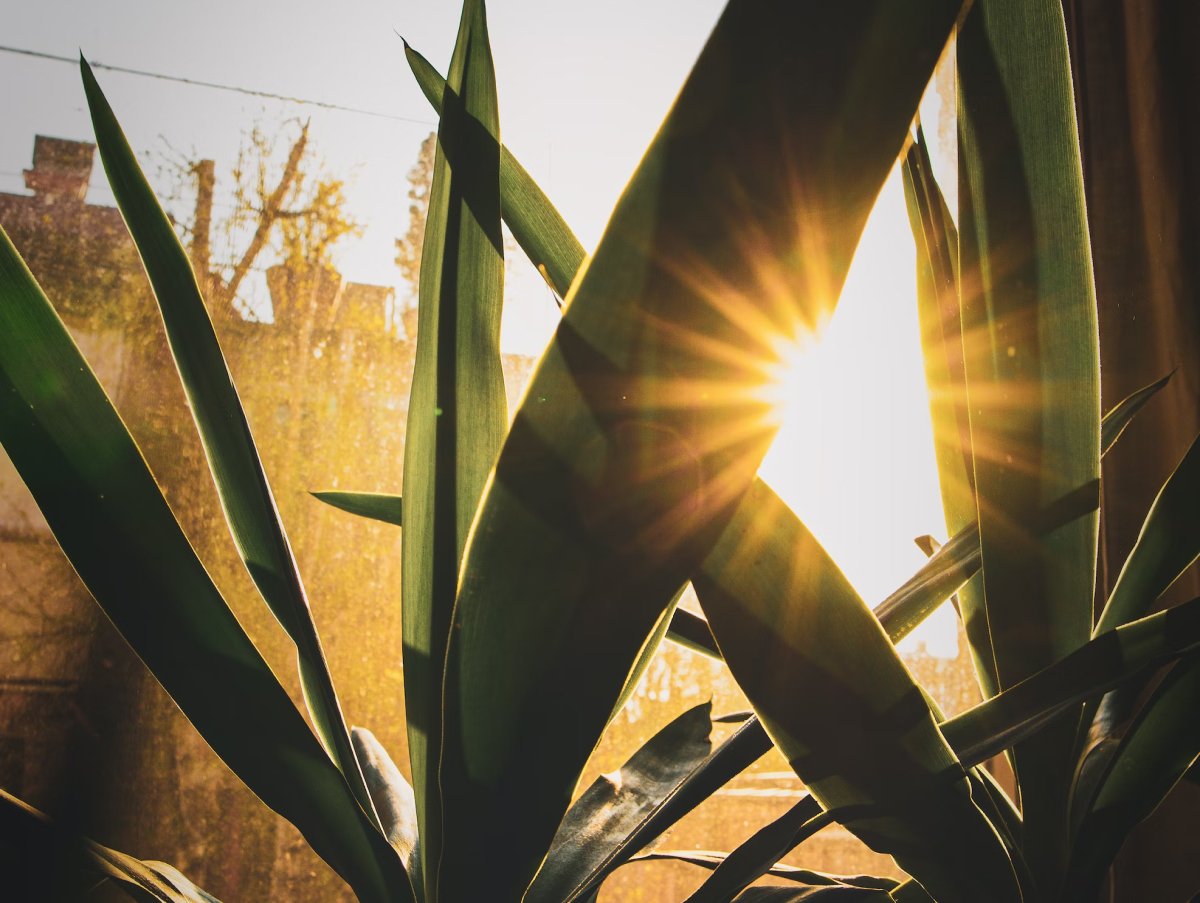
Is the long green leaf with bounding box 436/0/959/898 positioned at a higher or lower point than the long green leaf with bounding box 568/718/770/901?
higher

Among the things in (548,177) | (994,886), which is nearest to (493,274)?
(994,886)

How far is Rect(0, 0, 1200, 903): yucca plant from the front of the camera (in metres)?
0.15

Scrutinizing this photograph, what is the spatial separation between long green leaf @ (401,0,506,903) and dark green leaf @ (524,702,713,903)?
0.06m

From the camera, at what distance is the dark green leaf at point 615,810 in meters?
0.26

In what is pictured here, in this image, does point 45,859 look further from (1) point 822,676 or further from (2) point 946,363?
(2) point 946,363

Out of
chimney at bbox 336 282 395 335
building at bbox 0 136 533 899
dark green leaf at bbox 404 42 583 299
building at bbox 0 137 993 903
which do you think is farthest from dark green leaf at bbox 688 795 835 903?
chimney at bbox 336 282 395 335

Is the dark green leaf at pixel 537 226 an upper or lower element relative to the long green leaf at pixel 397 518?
upper

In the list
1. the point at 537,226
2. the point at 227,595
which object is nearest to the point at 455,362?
the point at 537,226

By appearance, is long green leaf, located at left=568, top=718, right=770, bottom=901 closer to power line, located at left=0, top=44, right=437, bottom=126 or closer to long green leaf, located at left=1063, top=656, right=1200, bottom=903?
long green leaf, located at left=1063, top=656, right=1200, bottom=903

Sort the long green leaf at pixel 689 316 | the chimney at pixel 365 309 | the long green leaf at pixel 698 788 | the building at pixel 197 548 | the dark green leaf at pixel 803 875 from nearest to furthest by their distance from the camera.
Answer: the long green leaf at pixel 689 316, the long green leaf at pixel 698 788, the dark green leaf at pixel 803 875, the building at pixel 197 548, the chimney at pixel 365 309

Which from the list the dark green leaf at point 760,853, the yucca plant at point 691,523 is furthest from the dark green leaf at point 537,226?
the dark green leaf at point 760,853

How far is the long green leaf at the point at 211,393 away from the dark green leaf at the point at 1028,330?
261 mm

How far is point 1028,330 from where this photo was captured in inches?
10.4

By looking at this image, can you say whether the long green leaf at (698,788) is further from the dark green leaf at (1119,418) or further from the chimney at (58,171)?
the chimney at (58,171)
